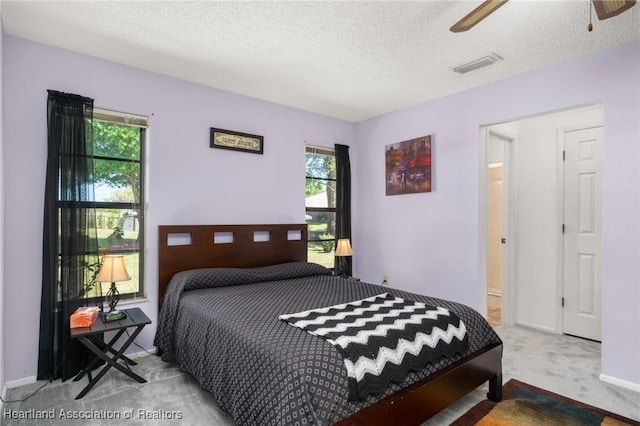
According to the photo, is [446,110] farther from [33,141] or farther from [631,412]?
[33,141]

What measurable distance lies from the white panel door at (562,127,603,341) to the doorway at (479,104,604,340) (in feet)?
0.04

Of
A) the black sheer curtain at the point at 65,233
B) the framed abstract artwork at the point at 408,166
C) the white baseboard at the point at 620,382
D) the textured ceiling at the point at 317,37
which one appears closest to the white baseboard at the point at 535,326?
the white baseboard at the point at 620,382

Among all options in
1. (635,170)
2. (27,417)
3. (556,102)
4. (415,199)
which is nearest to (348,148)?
(415,199)

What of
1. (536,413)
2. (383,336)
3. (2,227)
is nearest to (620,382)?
(536,413)

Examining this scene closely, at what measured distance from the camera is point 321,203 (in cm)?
462

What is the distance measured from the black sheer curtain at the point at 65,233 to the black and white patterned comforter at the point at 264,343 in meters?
0.65

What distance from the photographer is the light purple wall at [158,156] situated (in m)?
2.61

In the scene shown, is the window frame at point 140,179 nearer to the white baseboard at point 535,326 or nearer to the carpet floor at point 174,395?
the carpet floor at point 174,395

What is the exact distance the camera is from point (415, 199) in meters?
4.14

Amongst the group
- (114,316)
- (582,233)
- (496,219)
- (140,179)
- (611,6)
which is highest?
(611,6)

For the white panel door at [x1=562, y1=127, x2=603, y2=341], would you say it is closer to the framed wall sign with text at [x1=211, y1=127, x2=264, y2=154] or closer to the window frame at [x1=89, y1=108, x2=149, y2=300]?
the framed wall sign with text at [x1=211, y1=127, x2=264, y2=154]

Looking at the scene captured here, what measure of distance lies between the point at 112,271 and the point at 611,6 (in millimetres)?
3257

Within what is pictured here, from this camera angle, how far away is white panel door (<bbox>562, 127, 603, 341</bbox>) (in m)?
3.58

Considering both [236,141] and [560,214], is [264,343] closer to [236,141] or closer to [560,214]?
[236,141]
